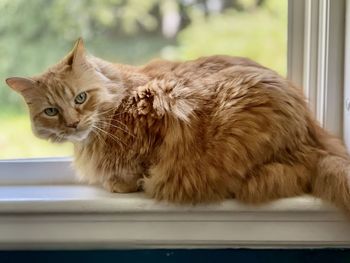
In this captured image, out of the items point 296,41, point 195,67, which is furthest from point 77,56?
point 296,41

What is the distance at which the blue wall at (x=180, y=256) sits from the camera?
128 centimetres

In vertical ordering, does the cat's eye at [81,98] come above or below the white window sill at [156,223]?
above

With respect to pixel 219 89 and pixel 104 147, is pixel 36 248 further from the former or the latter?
pixel 219 89

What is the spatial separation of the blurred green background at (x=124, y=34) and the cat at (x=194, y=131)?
19 cm

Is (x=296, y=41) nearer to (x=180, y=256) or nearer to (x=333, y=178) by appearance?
(x=333, y=178)

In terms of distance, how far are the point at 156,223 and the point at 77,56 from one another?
377 millimetres

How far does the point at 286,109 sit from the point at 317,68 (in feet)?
0.70

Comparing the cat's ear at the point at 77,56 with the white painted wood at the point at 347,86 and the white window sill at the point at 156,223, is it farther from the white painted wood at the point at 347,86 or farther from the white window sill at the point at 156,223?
the white painted wood at the point at 347,86

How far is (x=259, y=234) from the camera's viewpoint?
1.25 m

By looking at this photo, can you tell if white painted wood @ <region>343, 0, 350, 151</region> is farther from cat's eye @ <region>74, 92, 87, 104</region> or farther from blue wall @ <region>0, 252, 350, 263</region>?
cat's eye @ <region>74, 92, 87, 104</region>

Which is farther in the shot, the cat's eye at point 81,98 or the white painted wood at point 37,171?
the white painted wood at point 37,171

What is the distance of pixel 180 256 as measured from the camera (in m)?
1.30

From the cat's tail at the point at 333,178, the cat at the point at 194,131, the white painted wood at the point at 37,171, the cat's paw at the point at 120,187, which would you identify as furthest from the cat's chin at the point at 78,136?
the cat's tail at the point at 333,178

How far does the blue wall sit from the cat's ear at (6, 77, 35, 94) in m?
0.37
